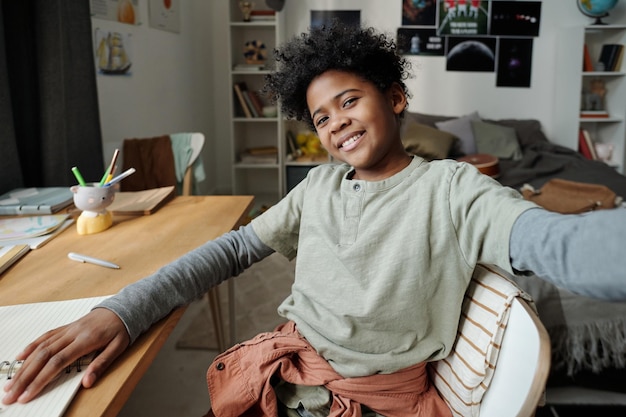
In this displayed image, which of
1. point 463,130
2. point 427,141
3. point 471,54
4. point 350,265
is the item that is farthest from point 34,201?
point 471,54

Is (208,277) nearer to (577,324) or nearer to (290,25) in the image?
(577,324)

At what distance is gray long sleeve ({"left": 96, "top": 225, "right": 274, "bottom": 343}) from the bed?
0.96m

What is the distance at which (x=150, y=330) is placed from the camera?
82cm

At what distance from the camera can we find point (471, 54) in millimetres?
4488

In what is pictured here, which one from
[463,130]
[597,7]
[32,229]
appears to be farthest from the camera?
[597,7]

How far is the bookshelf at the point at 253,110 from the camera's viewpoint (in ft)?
14.2

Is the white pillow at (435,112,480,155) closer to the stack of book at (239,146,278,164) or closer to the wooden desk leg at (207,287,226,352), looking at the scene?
the stack of book at (239,146,278,164)

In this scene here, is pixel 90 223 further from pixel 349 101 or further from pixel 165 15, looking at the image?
pixel 165 15

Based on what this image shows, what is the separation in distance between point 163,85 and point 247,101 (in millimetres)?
874

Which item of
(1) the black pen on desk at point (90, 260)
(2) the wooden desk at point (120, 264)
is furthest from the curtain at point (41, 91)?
(1) the black pen on desk at point (90, 260)

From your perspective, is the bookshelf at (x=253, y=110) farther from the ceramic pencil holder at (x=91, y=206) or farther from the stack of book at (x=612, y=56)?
the ceramic pencil holder at (x=91, y=206)

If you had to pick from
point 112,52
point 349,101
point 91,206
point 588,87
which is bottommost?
point 91,206

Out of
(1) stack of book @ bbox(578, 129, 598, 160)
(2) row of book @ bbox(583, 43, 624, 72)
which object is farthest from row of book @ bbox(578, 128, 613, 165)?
(2) row of book @ bbox(583, 43, 624, 72)

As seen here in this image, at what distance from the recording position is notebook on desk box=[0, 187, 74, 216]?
1.43 m
